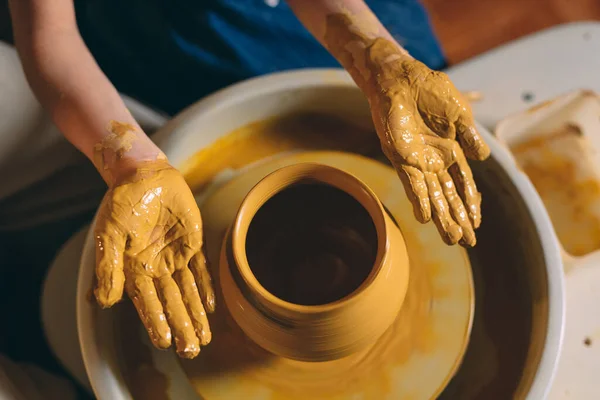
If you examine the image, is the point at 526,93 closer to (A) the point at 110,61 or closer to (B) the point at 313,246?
(B) the point at 313,246

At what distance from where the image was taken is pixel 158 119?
1055 millimetres

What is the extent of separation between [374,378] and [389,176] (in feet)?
0.98

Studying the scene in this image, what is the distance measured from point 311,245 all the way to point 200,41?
539 mm

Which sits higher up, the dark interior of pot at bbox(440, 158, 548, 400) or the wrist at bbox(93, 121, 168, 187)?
the wrist at bbox(93, 121, 168, 187)

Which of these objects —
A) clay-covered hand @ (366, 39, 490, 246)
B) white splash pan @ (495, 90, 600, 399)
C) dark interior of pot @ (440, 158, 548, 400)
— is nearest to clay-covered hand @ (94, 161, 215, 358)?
clay-covered hand @ (366, 39, 490, 246)

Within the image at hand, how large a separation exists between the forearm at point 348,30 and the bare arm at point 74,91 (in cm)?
32

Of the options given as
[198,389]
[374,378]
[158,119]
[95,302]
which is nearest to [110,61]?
[158,119]

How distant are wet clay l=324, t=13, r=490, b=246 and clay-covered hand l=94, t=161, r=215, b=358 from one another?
11.3 inches

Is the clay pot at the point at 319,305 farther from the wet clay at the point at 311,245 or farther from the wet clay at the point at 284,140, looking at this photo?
the wet clay at the point at 284,140

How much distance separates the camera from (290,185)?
72cm

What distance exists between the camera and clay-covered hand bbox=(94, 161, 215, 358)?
0.70 meters

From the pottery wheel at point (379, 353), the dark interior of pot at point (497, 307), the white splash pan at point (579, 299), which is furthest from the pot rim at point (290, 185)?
the white splash pan at point (579, 299)

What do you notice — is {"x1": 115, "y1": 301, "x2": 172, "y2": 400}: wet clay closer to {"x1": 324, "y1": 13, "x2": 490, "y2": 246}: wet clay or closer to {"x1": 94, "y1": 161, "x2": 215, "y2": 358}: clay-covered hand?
{"x1": 94, "y1": 161, "x2": 215, "y2": 358}: clay-covered hand

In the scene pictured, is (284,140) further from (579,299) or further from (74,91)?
(579,299)
